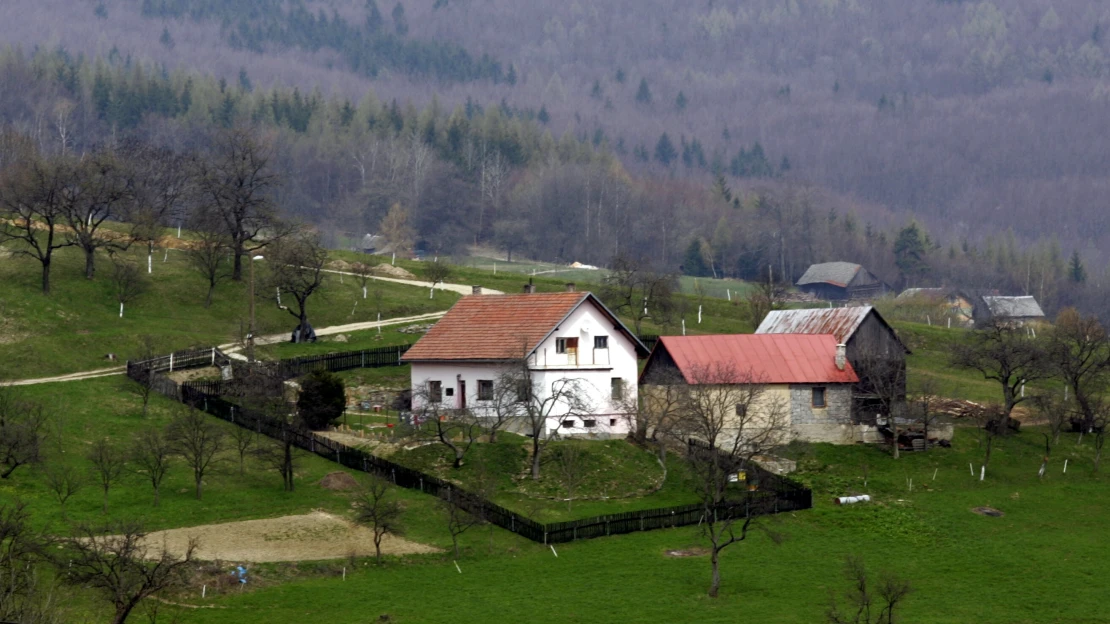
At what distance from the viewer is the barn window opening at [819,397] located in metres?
66.4

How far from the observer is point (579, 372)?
63500mm

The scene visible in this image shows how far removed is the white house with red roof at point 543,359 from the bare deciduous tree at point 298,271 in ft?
49.4

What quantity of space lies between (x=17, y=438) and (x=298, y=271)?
33311 mm

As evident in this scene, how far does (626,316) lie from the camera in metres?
91.6

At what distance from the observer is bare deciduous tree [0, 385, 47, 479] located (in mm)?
47875

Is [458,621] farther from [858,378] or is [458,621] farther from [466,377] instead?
[858,378]

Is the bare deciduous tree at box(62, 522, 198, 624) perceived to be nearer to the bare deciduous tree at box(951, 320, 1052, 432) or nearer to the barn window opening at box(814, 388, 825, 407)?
the barn window opening at box(814, 388, 825, 407)

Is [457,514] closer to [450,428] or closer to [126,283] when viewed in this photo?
[450,428]

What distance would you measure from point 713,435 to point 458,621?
20.0 meters

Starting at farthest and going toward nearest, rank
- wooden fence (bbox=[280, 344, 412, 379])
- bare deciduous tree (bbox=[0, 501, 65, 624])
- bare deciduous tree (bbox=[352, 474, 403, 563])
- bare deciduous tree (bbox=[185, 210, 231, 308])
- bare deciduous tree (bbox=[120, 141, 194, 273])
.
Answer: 1. bare deciduous tree (bbox=[120, 141, 194, 273])
2. bare deciduous tree (bbox=[185, 210, 231, 308])
3. wooden fence (bbox=[280, 344, 412, 379])
4. bare deciduous tree (bbox=[352, 474, 403, 563])
5. bare deciduous tree (bbox=[0, 501, 65, 624])

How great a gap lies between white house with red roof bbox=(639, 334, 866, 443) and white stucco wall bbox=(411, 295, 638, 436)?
8.52 feet

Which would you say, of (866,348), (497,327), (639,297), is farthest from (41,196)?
(866,348)

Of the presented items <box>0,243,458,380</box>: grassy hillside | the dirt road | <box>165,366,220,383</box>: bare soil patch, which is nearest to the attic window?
<box>165,366,220,383</box>: bare soil patch

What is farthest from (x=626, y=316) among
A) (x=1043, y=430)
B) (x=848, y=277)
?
(x=848, y=277)
